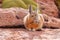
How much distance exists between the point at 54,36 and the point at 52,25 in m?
1.44

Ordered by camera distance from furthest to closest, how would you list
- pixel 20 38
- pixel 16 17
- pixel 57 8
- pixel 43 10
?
pixel 57 8
pixel 43 10
pixel 16 17
pixel 20 38

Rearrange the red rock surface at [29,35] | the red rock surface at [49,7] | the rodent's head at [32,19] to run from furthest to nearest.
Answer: the red rock surface at [49,7]
the rodent's head at [32,19]
the red rock surface at [29,35]

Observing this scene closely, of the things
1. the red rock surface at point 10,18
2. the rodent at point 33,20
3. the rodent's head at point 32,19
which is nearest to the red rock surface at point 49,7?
the red rock surface at point 10,18

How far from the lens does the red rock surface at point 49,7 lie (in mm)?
11141

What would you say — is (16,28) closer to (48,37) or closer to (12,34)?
(12,34)

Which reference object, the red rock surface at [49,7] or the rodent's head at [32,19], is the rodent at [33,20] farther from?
the red rock surface at [49,7]

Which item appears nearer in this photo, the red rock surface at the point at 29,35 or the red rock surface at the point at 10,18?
the red rock surface at the point at 29,35

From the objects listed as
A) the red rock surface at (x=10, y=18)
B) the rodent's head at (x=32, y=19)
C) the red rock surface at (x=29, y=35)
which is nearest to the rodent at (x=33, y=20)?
the rodent's head at (x=32, y=19)

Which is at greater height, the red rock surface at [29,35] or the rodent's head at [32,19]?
the rodent's head at [32,19]

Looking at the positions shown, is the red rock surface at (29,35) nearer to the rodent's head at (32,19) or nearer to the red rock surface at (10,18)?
the rodent's head at (32,19)

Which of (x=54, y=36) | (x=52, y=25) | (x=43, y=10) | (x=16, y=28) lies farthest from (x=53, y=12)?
A: (x=54, y=36)

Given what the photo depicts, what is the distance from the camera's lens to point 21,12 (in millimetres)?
7031

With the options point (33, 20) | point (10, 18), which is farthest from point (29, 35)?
point (10, 18)

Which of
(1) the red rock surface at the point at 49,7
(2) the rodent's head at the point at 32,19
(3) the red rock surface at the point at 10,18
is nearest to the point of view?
(2) the rodent's head at the point at 32,19
